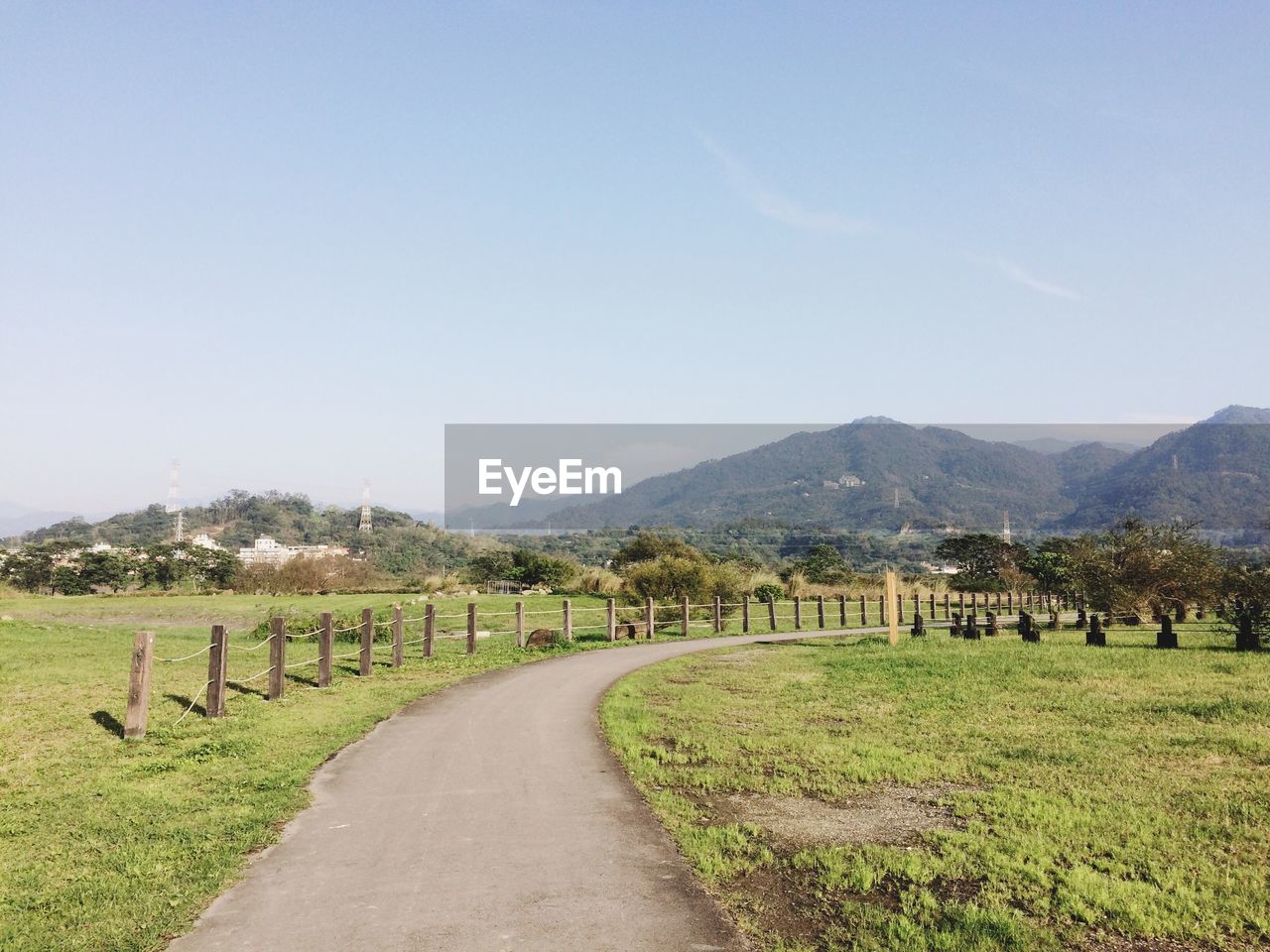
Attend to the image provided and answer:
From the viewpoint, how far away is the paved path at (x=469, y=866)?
16.3 ft

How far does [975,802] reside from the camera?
7707mm

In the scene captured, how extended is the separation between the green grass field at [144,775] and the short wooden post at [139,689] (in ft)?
0.64

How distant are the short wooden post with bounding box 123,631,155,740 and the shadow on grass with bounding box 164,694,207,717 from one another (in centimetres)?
165

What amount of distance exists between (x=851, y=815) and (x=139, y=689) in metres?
8.85

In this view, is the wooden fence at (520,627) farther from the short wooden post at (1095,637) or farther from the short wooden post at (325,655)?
the short wooden post at (1095,637)

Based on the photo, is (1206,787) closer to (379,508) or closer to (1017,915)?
(1017,915)

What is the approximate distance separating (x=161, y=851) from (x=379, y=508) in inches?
5741

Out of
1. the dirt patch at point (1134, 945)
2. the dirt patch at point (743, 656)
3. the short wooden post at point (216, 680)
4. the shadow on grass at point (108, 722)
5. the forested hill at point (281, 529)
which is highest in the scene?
the forested hill at point (281, 529)

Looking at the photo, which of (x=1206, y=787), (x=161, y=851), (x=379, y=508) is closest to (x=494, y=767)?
(x=161, y=851)

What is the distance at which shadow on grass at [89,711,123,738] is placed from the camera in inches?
442

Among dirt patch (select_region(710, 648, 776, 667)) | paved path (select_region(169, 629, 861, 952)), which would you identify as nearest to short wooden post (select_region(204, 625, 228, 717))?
paved path (select_region(169, 629, 861, 952))

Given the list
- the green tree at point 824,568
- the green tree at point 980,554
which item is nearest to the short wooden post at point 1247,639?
the green tree at point 824,568

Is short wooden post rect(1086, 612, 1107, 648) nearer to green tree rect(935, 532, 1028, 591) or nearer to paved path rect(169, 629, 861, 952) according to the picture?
paved path rect(169, 629, 861, 952)

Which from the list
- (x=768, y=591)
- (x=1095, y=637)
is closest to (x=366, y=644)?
(x=1095, y=637)
